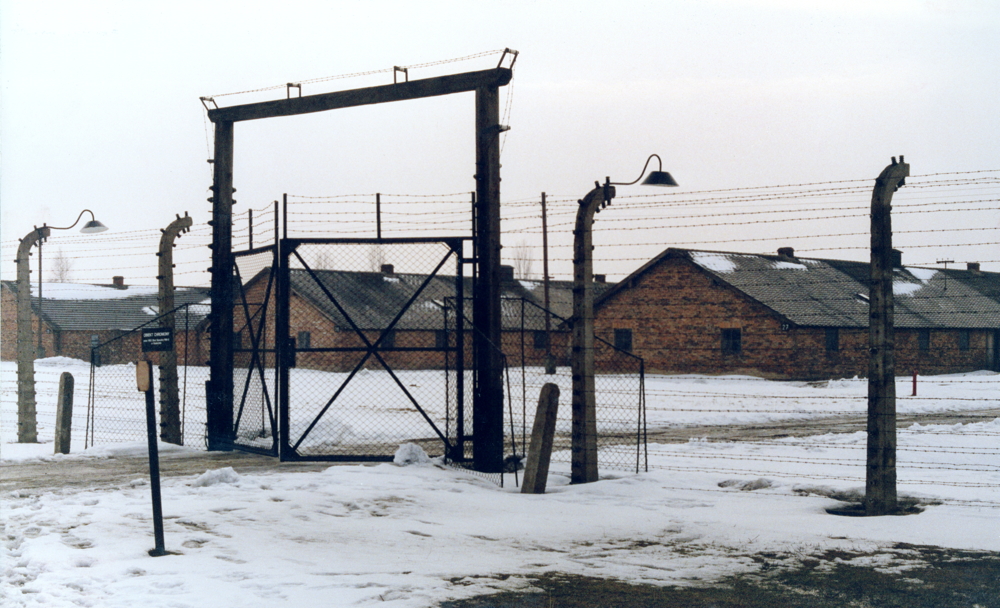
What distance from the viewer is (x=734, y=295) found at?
3619 cm

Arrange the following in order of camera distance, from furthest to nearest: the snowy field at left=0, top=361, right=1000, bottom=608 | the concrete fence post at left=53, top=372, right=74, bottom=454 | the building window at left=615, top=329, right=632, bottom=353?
the building window at left=615, top=329, right=632, bottom=353
the concrete fence post at left=53, top=372, right=74, bottom=454
the snowy field at left=0, top=361, right=1000, bottom=608

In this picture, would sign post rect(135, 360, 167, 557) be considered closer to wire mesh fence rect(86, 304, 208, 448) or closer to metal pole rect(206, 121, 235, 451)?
wire mesh fence rect(86, 304, 208, 448)

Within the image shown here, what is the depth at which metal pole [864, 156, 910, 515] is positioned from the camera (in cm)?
791

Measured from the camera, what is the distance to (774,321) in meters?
35.2

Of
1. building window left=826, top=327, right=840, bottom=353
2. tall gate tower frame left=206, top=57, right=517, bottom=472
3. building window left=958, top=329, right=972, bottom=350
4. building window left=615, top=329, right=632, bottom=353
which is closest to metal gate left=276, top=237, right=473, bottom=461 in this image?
tall gate tower frame left=206, top=57, right=517, bottom=472

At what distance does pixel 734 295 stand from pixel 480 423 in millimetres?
26887

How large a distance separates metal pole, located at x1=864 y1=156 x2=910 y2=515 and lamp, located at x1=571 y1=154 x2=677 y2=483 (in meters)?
2.30

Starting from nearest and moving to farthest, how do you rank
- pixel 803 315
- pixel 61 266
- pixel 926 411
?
pixel 926 411, pixel 803 315, pixel 61 266

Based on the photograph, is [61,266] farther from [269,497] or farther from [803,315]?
[269,497]

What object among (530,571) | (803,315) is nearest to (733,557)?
(530,571)

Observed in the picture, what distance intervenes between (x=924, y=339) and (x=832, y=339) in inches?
241

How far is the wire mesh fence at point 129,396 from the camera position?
14234mm

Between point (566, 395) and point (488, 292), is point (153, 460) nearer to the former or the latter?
point (488, 292)

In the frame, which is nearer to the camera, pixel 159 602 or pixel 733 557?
pixel 159 602
